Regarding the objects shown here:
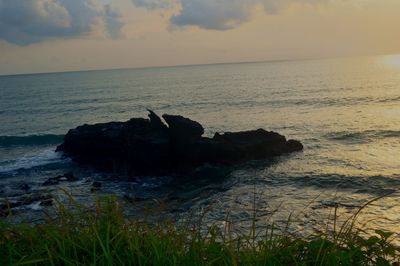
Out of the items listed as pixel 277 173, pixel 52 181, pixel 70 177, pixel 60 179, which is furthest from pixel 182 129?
pixel 52 181

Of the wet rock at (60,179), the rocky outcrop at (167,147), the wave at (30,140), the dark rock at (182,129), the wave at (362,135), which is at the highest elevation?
the dark rock at (182,129)

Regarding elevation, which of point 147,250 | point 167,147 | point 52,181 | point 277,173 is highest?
point 147,250

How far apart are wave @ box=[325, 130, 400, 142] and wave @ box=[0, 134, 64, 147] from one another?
3010cm

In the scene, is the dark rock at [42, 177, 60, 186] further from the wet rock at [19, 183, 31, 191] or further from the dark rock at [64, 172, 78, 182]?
the wet rock at [19, 183, 31, 191]

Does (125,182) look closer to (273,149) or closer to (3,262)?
(273,149)

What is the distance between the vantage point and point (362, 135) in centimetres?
3672

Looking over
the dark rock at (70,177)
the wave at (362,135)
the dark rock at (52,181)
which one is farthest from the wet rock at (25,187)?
the wave at (362,135)

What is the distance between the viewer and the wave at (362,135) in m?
35.2

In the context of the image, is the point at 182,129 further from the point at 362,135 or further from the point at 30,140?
the point at 30,140

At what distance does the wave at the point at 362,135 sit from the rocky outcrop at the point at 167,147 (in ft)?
20.9

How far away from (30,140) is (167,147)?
25.8 metres

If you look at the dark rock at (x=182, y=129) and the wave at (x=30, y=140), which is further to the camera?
the wave at (x=30, y=140)

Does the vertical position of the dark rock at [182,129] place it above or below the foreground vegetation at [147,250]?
below

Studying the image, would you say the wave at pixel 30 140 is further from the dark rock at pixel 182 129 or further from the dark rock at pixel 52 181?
the dark rock at pixel 182 129
